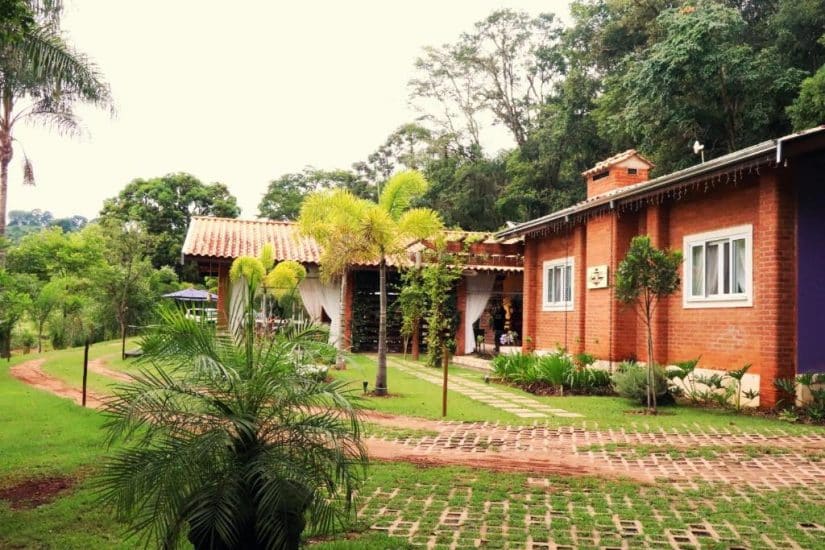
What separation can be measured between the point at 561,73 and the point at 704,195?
21.8 metres

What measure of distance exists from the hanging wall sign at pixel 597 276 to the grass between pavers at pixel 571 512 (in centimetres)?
847

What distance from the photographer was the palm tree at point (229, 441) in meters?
3.69

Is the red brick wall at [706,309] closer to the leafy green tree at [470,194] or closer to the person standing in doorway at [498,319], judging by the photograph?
the person standing in doorway at [498,319]

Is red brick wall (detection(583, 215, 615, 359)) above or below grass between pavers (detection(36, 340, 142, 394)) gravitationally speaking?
above

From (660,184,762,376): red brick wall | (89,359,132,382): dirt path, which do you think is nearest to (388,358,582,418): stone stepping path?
(660,184,762,376): red brick wall

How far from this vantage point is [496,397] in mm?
12750

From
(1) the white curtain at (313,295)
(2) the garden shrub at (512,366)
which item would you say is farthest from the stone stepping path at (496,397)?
(1) the white curtain at (313,295)

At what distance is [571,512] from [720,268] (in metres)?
7.71

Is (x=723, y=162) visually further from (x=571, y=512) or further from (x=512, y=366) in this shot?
(x=571, y=512)

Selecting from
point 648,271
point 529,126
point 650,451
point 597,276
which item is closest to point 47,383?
point 597,276

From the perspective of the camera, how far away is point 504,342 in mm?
23141

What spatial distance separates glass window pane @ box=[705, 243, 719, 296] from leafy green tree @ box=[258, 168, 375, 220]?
33.0m

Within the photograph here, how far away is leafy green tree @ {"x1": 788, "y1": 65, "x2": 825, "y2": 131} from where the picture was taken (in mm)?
16719

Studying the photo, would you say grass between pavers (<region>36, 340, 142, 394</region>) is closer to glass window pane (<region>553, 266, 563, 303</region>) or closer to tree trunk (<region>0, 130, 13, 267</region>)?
tree trunk (<region>0, 130, 13, 267</region>)
